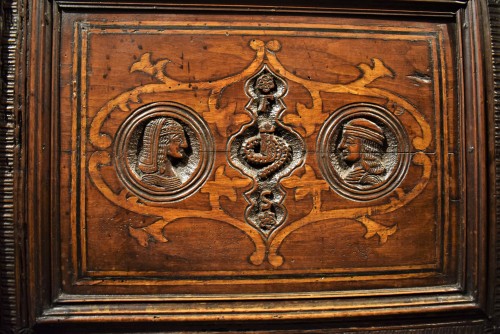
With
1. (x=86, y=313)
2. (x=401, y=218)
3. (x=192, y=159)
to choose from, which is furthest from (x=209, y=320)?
(x=401, y=218)

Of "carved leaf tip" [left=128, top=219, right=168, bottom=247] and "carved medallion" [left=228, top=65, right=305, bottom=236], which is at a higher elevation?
"carved medallion" [left=228, top=65, right=305, bottom=236]

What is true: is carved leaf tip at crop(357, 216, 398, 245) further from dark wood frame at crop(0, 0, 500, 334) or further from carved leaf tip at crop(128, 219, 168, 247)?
carved leaf tip at crop(128, 219, 168, 247)

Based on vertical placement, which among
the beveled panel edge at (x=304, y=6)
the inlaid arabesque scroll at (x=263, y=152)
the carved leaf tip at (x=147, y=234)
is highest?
the beveled panel edge at (x=304, y=6)

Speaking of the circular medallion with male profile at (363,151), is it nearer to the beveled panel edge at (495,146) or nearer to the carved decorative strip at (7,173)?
the beveled panel edge at (495,146)

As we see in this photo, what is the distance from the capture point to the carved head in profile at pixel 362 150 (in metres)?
1.42

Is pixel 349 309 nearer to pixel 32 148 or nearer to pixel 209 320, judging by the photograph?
pixel 209 320

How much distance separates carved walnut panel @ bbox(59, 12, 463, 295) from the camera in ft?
4.56

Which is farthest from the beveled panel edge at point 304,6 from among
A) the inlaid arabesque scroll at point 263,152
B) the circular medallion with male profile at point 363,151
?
the circular medallion with male profile at point 363,151

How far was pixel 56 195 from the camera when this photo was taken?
137 centimetres


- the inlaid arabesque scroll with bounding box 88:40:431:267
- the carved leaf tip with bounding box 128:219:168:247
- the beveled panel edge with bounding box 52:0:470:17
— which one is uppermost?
the beveled panel edge with bounding box 52:0:470:17

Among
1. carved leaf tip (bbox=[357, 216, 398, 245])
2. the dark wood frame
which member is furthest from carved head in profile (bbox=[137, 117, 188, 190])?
carved leaf tip (bbox=[357, 216, 398, 245])

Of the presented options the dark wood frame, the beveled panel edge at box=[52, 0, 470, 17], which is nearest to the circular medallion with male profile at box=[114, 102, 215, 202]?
the dark wood frame

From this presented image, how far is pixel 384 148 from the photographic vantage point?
56.8 inches

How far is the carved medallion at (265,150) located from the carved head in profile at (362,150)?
161mm
